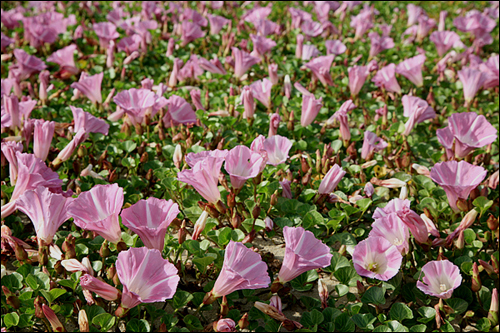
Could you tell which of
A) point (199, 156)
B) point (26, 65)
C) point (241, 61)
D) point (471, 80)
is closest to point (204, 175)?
point (199, 156)

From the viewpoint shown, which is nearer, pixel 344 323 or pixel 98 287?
pixel 98 287

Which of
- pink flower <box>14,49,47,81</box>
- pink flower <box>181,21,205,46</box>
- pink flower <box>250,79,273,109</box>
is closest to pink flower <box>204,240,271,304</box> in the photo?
pink flower <box>250,79,273,109</box>

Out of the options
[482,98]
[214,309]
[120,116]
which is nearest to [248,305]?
[214,309]

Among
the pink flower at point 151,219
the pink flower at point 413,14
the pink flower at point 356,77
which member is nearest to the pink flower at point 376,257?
the pink flower at point 151,219

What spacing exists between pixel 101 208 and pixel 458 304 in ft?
5.63

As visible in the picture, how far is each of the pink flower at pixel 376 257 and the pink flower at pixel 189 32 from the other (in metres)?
3.66

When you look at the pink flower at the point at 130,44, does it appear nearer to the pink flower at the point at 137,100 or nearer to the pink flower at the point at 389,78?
the pink flower at the point at 137,100

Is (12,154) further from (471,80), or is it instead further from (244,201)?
(471,80)

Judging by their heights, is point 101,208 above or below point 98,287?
above

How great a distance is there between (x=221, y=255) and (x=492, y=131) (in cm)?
191

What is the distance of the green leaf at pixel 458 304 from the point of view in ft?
6.90

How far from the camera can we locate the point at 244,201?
2531mm

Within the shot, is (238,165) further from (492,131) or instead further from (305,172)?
(492,131)

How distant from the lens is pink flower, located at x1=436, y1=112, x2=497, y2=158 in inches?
112
